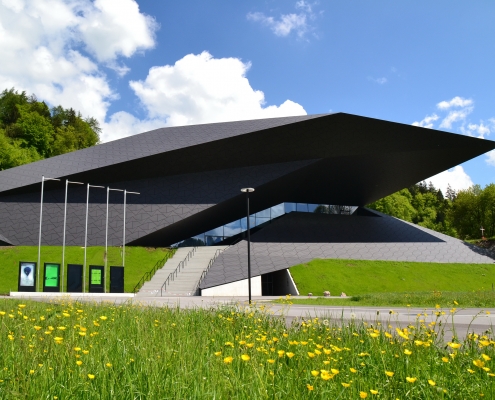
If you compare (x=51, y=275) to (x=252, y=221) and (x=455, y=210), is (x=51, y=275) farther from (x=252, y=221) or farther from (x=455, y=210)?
(x=455, y=210)

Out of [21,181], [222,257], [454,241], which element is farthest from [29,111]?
[454,241]

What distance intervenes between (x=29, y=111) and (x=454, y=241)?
56.5m

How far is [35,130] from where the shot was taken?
198 ft

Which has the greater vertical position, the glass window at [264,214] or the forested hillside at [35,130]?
the forested hillside at [35,130]

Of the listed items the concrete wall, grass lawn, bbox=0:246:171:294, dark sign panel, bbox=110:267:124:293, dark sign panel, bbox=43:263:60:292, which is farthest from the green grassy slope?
dark sign panel, bbox=43:263:60:292

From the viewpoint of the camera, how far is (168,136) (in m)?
34.4

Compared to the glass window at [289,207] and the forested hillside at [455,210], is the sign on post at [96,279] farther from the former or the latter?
the forested hillside at [455,210]

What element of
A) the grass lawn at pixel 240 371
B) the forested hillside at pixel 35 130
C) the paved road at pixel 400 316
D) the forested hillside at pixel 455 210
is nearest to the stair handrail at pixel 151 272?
the paved road at pixel 400 316

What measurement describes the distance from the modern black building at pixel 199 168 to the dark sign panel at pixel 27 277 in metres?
9.44

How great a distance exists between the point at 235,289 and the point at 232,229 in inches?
486

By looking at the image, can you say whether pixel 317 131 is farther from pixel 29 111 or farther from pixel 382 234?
pixel 29 111

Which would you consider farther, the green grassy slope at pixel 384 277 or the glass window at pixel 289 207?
the glass window at pixel 289 207

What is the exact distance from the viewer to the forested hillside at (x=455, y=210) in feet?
208

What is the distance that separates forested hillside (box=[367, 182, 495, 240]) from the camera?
63.5m
